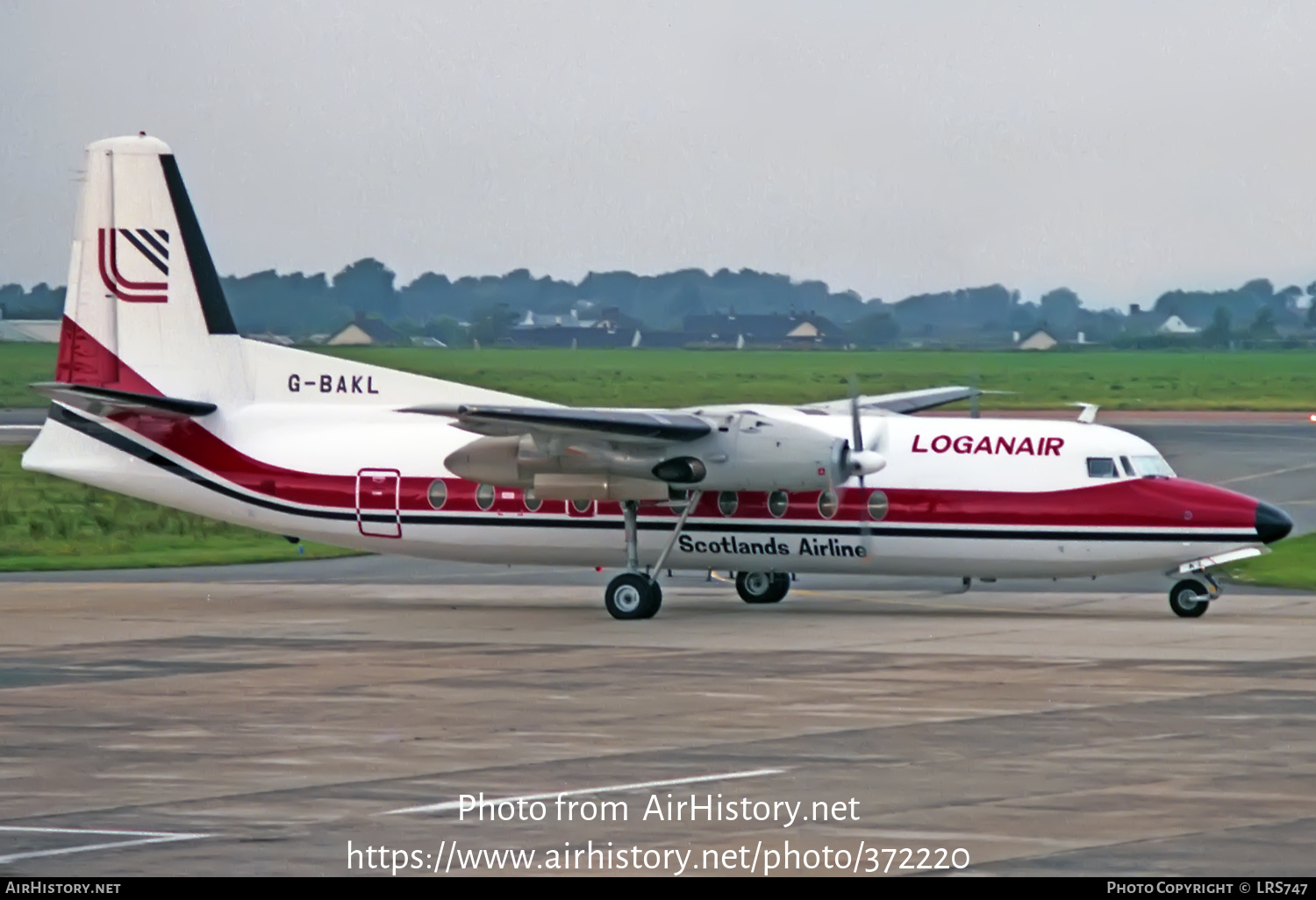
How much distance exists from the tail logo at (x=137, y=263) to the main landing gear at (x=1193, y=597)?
586 inches

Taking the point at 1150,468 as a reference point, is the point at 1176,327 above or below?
above

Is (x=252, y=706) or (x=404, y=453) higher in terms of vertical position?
(x=404, y=453)

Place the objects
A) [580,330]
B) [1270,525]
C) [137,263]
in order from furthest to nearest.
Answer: [580,330] < [137,263] < [1270,525]

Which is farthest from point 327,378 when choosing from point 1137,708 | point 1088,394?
point 1088,394

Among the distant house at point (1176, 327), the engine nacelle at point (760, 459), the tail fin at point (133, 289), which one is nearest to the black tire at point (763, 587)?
the engine nacelle at point (760, 459)

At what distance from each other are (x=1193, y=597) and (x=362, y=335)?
180ft

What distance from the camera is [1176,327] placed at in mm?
110750

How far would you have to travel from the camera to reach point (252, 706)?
17797 millimetres

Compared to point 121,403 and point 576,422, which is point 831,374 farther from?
point 576,422

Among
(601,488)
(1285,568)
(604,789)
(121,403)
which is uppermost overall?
(121,403)

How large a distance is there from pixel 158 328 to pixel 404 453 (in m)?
4.32


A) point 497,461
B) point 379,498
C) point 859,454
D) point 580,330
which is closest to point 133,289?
point 379,498

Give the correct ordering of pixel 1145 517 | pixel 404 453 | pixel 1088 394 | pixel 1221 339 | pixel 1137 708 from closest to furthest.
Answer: pixel 1137 708
pixel 1145 517
pixel 404 453
pixel 1088 394
pixel 1221 339

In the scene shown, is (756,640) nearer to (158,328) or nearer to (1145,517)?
(1145,517)
